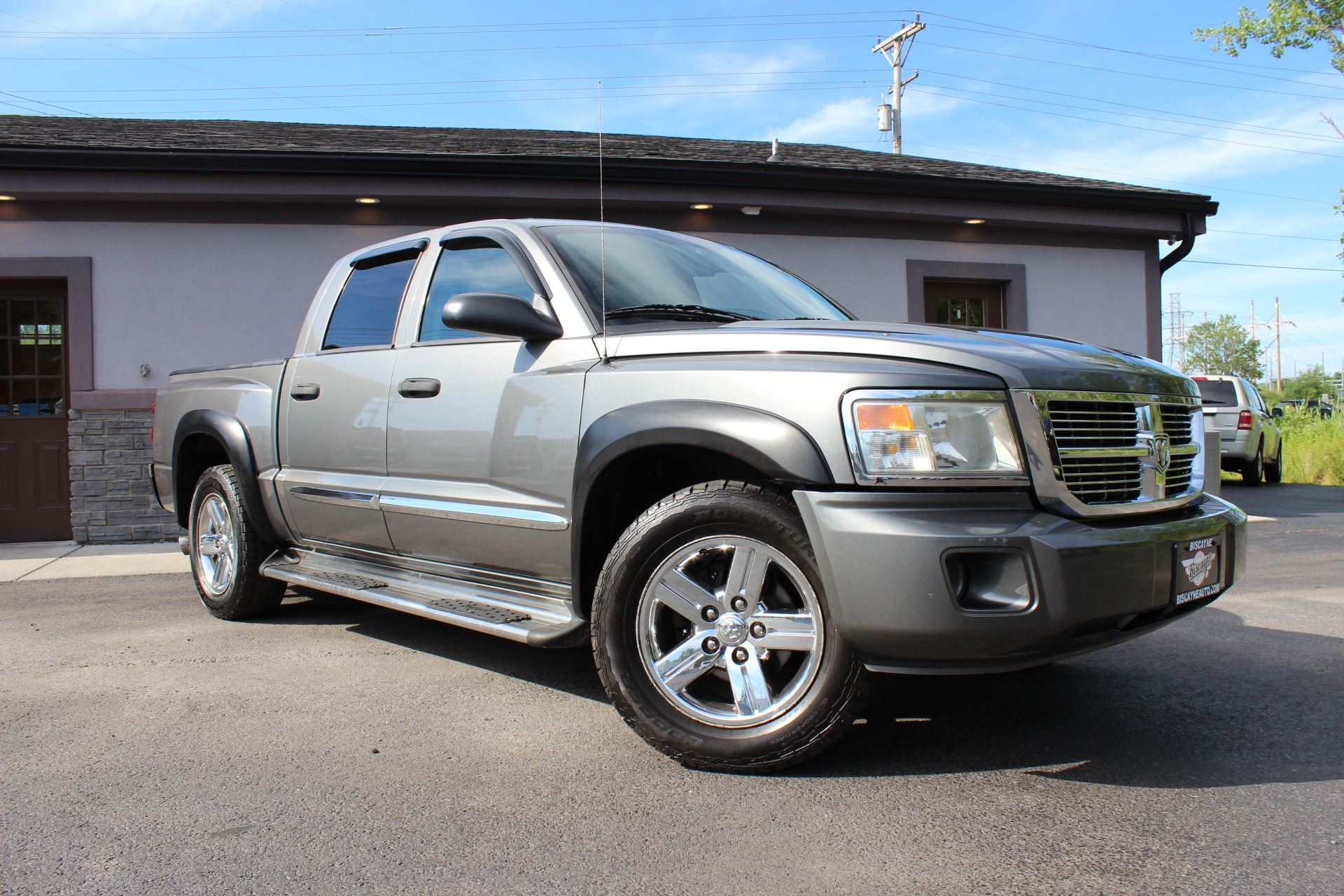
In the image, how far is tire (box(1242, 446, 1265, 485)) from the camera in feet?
42.8

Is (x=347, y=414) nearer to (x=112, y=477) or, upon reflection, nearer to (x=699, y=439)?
(x=699, y=439)

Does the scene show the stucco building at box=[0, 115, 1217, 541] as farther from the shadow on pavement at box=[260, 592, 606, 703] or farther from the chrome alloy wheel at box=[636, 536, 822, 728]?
the chrome alloy wheel at box=[636, 536, 822, 728]

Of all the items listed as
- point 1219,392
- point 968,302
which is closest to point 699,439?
point 968,302

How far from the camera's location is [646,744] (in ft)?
9.76

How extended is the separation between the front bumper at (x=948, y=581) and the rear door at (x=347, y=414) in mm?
2176

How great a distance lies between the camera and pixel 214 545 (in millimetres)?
5141

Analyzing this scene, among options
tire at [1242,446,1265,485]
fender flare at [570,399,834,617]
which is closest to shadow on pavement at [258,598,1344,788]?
fender flare at [570,399,834,617]

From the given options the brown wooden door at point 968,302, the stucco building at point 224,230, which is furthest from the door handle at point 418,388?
the brown wooden door at point 968,302

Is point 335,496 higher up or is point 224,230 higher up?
point 224,230

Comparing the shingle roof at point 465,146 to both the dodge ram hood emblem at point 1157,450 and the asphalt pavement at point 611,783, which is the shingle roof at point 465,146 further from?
the dodge ram hood emblem at point 1157,450

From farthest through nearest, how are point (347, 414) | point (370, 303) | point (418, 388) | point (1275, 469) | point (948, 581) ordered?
point (1275, 469) < point (370, 303) < point (347, 414) < point (418, 388) < point (948, 581)

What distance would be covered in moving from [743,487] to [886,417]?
0.47 meters

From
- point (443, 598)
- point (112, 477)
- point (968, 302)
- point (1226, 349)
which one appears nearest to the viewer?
point (443, 598)

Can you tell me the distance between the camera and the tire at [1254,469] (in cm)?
1305
